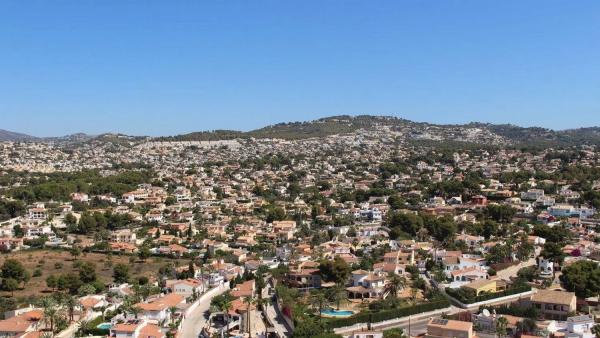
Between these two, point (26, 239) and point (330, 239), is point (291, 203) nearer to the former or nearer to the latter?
point (330, 239)

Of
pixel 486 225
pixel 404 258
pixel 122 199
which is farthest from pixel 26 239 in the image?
pixel 486 225

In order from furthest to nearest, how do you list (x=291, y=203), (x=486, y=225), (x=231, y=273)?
(x=291, y=203)
(x=486, y=225)
(x=231, y=273)

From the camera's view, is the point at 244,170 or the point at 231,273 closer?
the point at 231,273

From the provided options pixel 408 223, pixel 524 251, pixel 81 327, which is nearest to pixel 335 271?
pixel 524 251

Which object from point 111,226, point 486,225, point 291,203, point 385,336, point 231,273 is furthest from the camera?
point 291,203

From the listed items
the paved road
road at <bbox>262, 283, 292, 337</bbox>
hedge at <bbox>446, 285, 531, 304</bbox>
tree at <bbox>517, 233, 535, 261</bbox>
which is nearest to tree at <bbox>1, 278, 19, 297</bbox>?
road at <bbox>262, 283, 292, 337</bbox>

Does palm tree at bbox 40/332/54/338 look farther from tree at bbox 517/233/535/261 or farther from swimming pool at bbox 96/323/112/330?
tree at bbox 517/233/535/261

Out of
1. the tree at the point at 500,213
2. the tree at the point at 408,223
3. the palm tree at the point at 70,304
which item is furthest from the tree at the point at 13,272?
the tree at the point at 500,213
